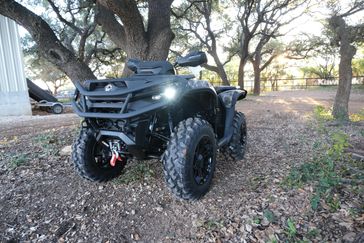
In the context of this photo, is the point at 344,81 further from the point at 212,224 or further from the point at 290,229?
the point at 212,224

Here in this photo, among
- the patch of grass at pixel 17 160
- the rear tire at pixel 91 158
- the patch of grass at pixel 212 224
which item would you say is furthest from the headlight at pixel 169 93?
the patch of grass at pixel 17 160

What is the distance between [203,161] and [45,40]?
3.70 meters

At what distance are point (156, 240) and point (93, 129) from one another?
1.22 m

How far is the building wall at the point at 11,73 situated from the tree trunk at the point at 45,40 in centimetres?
652

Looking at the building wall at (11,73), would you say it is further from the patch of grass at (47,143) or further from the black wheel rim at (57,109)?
the patch of grass at (47,143)

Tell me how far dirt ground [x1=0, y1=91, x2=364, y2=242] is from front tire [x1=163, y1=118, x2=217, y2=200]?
0.68 feet

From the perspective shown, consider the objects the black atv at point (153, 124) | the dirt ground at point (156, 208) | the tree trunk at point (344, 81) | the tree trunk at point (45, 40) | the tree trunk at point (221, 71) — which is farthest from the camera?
the tree trunk at point (221, 71)

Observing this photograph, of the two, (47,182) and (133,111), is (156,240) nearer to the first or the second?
(133,111)

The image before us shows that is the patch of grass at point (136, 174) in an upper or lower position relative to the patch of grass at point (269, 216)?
upper

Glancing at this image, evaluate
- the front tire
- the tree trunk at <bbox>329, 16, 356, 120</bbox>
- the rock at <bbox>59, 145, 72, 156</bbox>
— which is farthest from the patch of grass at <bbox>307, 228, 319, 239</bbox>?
the tree trunk at <bbox>329, 16, 356, 120</bbox>

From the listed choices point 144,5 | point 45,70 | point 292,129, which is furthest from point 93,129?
point 45,70

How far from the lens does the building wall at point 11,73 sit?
33.2 ft

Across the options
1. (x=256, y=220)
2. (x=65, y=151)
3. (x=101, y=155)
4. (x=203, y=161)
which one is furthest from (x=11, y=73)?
(x=256, y=220)

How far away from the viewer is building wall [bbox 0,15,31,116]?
10.1 m
